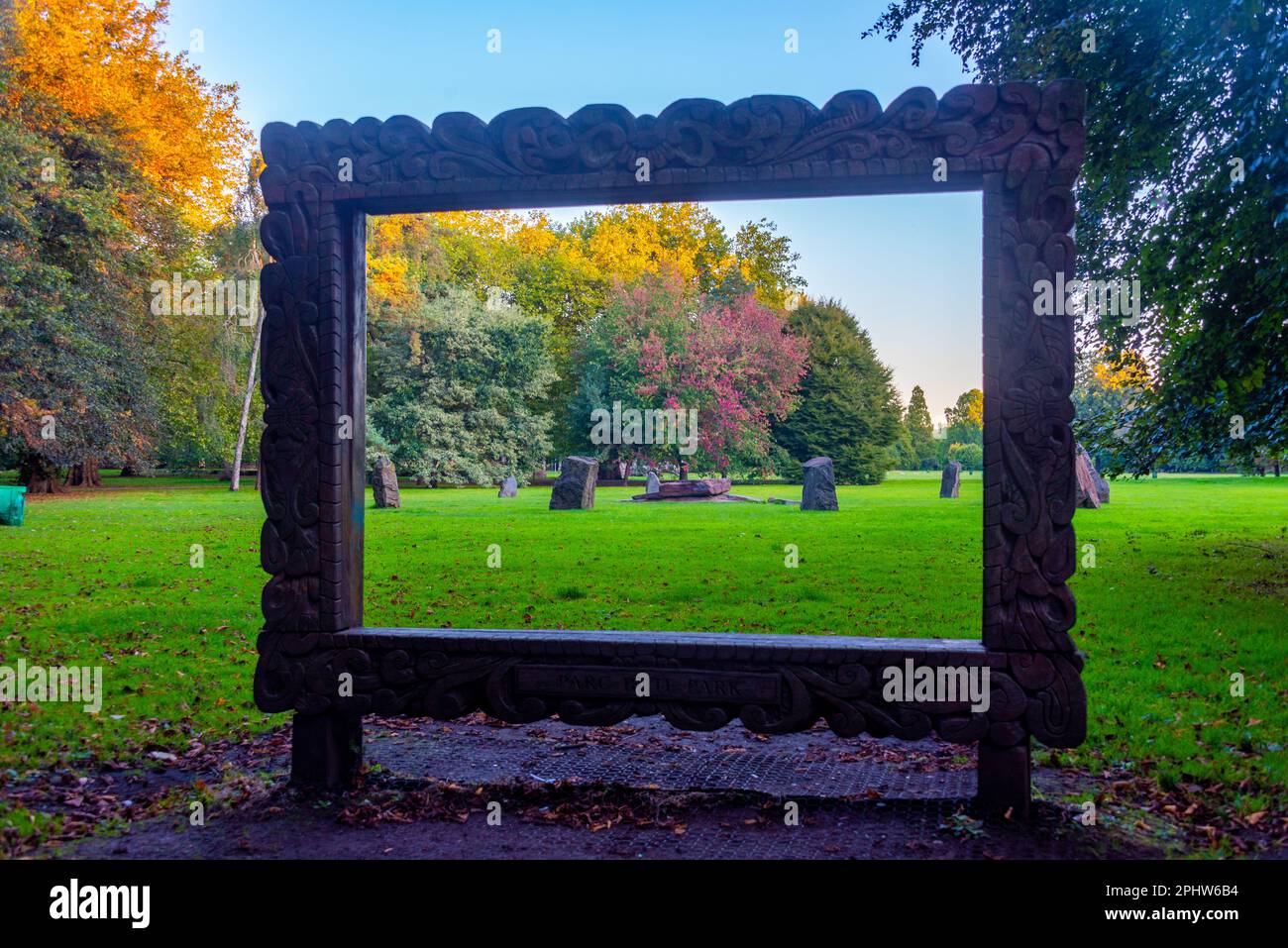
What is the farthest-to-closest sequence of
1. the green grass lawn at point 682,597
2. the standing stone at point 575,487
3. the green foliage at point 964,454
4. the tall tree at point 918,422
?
the green foliage at point 964,454 < the standing stone at point 575,487 < the tall tree at point 918,422 < the green grass lawn at point 682,597

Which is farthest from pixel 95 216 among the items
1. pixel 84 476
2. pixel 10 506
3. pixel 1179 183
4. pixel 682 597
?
pixel 1179 183

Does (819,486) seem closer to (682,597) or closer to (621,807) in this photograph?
(682,597)

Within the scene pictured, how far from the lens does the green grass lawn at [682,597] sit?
6008mm

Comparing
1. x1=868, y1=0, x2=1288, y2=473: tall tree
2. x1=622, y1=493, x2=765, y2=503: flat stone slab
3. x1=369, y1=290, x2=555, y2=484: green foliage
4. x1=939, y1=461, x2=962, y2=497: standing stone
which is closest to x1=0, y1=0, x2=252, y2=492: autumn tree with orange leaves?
x1=369, y1=290, x2=555, y2=484: green foliage

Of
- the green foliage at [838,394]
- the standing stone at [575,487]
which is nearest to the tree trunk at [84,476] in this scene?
the standing stone at [575,487]

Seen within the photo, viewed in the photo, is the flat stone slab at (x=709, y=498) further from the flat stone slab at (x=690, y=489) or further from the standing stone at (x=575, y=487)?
the standing stone at (x=575, y=487)

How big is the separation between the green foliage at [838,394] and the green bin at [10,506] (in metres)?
15.3

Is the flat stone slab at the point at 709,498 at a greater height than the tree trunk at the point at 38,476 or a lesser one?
lesser

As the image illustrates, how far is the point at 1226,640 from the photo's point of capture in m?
8.14

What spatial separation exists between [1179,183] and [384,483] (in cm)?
1765

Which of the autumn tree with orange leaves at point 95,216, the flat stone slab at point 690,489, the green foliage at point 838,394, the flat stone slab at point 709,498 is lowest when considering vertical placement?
the flat stone slab at point 709,498

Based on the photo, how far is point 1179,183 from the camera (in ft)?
31.6

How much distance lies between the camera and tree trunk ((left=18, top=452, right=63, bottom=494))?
2705cm

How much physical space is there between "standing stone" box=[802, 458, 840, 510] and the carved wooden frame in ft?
45.7
